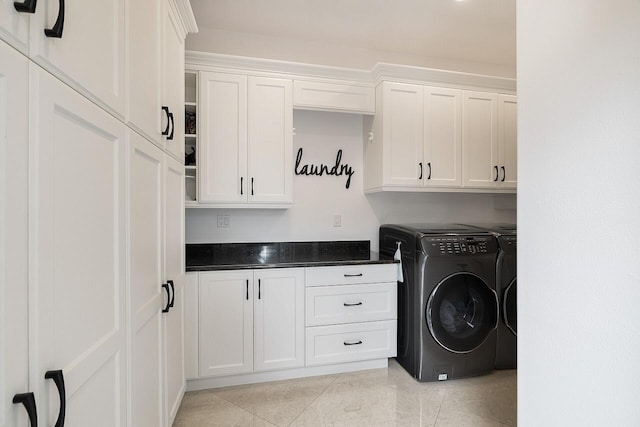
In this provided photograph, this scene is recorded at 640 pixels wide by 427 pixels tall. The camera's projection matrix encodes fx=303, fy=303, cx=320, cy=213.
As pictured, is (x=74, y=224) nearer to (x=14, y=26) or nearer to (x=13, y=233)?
(x=13, y=233)

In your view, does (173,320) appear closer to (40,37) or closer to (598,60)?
(40,37)

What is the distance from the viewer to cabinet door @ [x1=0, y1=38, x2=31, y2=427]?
50 centimetres

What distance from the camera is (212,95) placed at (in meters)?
2.32

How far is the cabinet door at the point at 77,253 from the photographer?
0.58 meters

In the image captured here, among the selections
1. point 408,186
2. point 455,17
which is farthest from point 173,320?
point 455,17

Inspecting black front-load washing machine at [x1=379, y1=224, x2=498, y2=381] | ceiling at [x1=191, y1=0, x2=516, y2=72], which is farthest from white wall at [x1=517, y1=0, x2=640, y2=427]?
ceiling at [x1=191, y1=0, x2=516, y2=72]

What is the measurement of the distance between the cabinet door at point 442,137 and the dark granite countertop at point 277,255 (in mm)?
915

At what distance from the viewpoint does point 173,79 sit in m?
1.65

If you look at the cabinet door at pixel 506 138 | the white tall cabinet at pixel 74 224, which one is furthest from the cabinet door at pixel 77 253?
the cabinet door at pixel 506 138

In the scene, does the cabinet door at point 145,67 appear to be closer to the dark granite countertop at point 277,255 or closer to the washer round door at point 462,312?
the dark granite countertop at point 277,255

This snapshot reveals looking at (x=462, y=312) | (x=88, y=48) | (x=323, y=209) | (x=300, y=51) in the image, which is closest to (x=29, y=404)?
(x=88, y=48)

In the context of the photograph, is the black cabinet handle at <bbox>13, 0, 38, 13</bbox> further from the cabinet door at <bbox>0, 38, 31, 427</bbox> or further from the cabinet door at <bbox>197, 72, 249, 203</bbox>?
the cabinet door at <bbox>197, 72, 249, 203</bbox>

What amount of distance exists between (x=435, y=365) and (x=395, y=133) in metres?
1.91

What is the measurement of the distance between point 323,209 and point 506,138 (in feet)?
6.16
